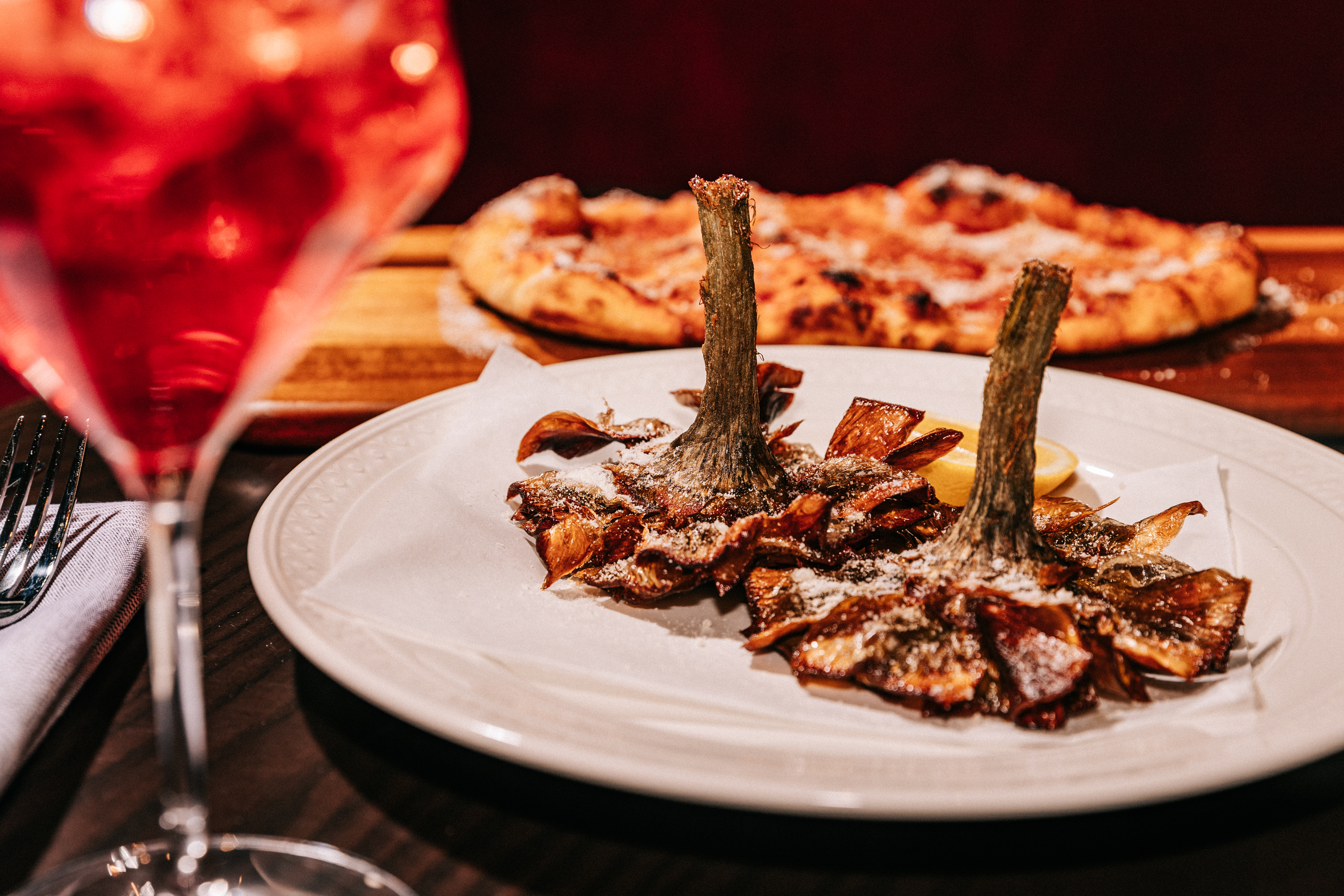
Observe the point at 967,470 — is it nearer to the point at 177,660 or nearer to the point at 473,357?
the point at 177,660

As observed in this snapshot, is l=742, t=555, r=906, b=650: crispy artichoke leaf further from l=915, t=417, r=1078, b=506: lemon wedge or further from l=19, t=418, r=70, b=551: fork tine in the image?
l=19, t=418, r=70, b=551: fork tine

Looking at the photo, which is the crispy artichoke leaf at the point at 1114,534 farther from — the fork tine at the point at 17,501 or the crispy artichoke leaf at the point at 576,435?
the fork tine at the point at 17,501

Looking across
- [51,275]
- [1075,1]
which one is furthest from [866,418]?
[1075,1]

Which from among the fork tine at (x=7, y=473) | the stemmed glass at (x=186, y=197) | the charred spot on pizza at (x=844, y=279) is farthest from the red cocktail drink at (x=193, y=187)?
the charred spot on pizza at (x=844, y=279)

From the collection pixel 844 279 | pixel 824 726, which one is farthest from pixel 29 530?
pixel 844 279

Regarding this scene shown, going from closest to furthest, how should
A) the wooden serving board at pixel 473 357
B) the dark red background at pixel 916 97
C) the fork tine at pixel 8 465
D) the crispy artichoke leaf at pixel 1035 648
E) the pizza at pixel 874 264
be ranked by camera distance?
the crispy artichoke leaf at pixel 1035 648, the fork tine at pixel 8 465, the wooden serving board at pixel 473 357, the pizza at pixel 874 264, the dark red background at pixel 916 97

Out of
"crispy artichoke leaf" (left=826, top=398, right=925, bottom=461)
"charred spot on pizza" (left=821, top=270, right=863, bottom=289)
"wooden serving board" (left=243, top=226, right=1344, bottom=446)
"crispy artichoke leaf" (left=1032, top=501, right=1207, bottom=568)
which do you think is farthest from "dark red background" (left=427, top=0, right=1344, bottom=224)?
"crispy artichoke leaf" (left=1032, top=501, right=1207, bottom=568)

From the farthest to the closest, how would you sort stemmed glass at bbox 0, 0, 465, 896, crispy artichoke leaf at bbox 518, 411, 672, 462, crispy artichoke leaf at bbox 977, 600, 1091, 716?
crispy artichoke leaf at bbox 518, 411, 672, 462 → crispy artichoke leaf at bbox 977, 600, 1091, 716 → stemmed glass at bbox 0, 0, 465, 896
